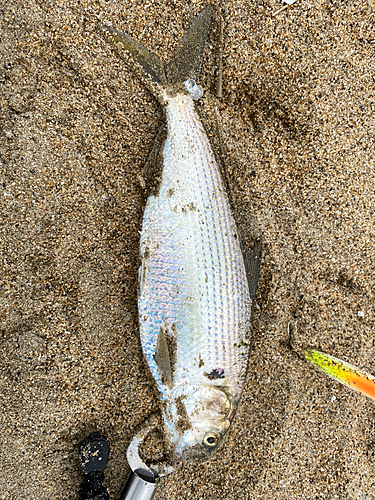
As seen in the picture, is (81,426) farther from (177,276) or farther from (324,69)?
(324,69)

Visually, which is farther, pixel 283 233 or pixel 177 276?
pixel 283 233

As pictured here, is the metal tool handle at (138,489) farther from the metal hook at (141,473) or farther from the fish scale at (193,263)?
the fish scale at (193,263)

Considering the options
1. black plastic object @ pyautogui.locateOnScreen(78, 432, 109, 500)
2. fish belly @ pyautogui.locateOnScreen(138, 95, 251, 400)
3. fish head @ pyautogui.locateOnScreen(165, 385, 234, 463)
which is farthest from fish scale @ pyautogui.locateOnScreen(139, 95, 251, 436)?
black plastic object @ pyautogui.locateOnScreen(78, 432, 109, 500)

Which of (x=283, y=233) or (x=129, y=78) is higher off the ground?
(x=129, y=78)

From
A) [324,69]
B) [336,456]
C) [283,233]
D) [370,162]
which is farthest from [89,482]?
[324,69]

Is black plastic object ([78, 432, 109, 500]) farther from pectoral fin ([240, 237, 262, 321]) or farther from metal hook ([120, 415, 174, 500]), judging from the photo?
pectoral fin ([240, 237, 262, 321])

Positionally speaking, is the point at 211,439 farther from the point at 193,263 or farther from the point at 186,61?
the point at 186,61
